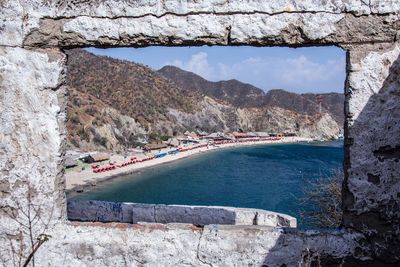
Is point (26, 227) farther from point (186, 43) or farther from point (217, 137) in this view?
point (217, 137)

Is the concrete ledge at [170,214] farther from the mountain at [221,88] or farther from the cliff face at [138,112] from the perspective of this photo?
the mountain at [221,88]

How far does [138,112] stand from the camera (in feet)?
127

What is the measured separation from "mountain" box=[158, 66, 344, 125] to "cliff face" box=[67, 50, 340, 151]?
15924 millimetres

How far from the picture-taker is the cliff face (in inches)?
1257

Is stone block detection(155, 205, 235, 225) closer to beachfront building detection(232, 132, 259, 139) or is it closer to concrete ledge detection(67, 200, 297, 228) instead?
concrete ledge detection(67, 200, 297, 228)

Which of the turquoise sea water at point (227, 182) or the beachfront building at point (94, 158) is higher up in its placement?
the beachfront building at point (94, 158)

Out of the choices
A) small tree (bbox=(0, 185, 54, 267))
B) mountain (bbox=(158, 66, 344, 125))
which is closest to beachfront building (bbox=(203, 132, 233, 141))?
mountain (bbox=(158, 66, 344, 125))

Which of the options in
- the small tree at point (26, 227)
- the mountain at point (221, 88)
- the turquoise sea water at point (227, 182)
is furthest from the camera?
the mountain at point (221, 88)

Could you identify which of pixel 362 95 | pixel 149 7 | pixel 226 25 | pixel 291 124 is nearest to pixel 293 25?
pixel 226 25

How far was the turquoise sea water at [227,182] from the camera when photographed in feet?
69.9

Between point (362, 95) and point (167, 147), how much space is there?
35337mm

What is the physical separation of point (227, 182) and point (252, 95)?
5509 centimetres

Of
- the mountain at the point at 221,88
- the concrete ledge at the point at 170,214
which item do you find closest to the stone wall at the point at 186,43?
the concrete ledge at the point at 170,214

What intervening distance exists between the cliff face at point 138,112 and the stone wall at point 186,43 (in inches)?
1117
